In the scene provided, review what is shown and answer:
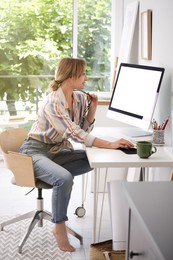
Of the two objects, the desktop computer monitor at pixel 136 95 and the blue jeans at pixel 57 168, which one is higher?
the desktop computer monitor at pixel 136 95

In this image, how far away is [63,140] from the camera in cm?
322

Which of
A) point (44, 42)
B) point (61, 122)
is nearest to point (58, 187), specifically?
point (61, 122)

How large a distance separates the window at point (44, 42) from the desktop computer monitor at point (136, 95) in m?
1.83

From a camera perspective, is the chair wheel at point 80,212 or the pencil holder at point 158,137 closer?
the pencil holder at point 158,137

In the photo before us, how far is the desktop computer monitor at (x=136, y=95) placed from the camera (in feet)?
9.91

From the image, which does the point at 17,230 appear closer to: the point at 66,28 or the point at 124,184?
the point at 124,184

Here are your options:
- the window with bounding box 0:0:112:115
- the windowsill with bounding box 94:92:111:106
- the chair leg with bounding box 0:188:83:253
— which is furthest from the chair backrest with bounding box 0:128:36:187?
the window with bounding box 0:0:112:115

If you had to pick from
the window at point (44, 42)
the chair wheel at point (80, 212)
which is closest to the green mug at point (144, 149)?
the chair wheel at point (80, 212)

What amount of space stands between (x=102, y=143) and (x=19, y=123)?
244 cm

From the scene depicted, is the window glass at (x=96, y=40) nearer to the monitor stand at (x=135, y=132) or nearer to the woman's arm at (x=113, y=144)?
the monitor stand at (x=135, y=132)

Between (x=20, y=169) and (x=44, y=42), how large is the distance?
7.74ft

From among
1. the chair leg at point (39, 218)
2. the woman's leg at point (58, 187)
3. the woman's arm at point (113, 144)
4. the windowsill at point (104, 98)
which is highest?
the woman's arm at point (113, 144)

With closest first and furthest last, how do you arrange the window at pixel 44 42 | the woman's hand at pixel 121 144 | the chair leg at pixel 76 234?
the woman's hand at pixel 121 144, the chair leg at pixel 76 234, the window at pixel 44 42

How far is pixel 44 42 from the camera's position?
16.8 ft
